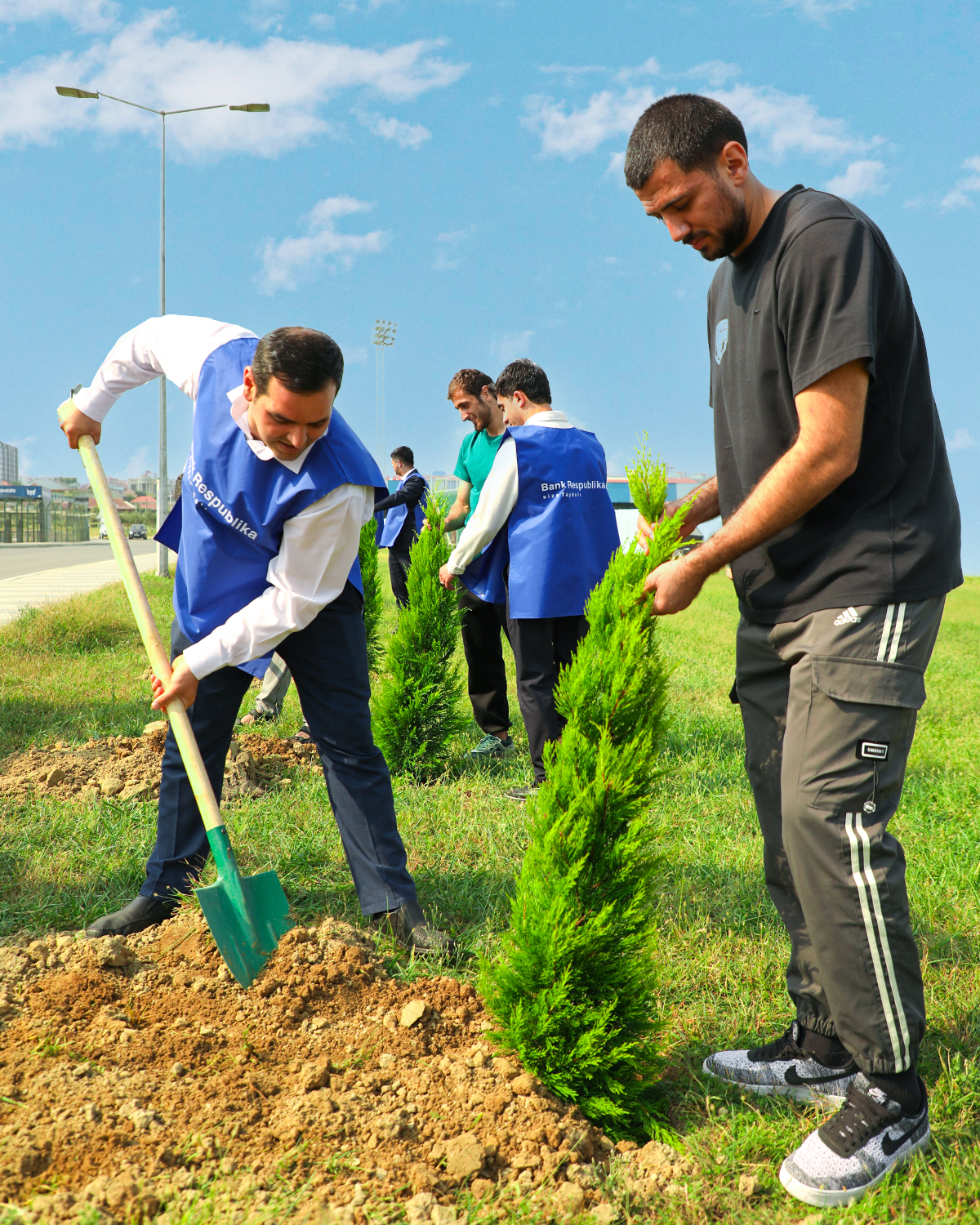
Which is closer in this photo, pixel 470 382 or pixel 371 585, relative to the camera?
pixel 470 382

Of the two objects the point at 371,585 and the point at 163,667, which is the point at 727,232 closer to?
the point at 163,667

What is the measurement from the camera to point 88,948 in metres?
3.02

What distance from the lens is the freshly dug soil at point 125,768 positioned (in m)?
4.92

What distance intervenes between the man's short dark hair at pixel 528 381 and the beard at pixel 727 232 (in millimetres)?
2948

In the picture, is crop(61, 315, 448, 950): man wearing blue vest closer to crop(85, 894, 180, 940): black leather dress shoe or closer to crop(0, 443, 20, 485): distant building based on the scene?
crop(85, 894, 180, 940): black leather dress shoe

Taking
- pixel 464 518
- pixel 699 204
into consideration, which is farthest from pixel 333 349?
pixel 464 518

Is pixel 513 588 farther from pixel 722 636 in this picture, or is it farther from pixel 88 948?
pixel 722 636

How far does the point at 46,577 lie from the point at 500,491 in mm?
20899

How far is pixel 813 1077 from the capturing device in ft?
8.36

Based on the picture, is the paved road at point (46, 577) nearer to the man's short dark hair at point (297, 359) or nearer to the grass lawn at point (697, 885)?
the grass lawn at point (697, 885)

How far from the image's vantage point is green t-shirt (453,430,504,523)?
6773 mm

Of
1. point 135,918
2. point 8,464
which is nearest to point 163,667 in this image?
point 135,918

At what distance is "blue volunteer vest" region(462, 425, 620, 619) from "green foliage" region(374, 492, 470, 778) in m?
1.02

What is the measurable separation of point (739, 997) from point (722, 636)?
12243 millimetres
